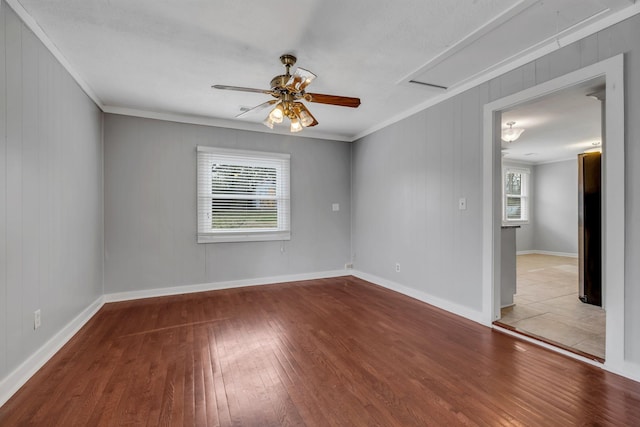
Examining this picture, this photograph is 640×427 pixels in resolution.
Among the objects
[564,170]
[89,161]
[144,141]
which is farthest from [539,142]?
[89,161]

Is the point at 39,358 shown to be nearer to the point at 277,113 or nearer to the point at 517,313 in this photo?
the point at 277,113

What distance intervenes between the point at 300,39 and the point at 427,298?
10.6 feet

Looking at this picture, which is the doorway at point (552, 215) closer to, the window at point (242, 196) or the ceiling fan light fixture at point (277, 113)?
the ceiling fan light fixture at point (277, 113)

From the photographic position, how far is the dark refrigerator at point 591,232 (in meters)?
3.46

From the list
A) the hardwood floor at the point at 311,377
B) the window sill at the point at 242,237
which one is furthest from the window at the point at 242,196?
the hardwood floor at the point at 311,377

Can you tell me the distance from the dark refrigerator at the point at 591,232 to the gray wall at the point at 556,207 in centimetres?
476

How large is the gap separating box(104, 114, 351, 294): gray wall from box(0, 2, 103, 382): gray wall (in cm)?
57

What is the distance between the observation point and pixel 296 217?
4.88 metres

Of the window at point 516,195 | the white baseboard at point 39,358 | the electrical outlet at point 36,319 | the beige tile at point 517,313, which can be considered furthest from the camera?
the window at point 516,195

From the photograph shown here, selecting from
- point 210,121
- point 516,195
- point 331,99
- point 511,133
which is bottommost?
point 516,195

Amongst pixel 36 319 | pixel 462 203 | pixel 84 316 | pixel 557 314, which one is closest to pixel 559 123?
pixel 462 203

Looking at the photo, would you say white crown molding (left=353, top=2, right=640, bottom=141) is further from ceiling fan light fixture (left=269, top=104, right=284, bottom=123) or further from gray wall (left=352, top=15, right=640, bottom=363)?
ceiling fan light fixture (left=269, top=104, right=284, bottom=123)

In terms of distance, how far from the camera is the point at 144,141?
394 centimetres

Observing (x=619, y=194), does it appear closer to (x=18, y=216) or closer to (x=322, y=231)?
(x=322, y=231)
